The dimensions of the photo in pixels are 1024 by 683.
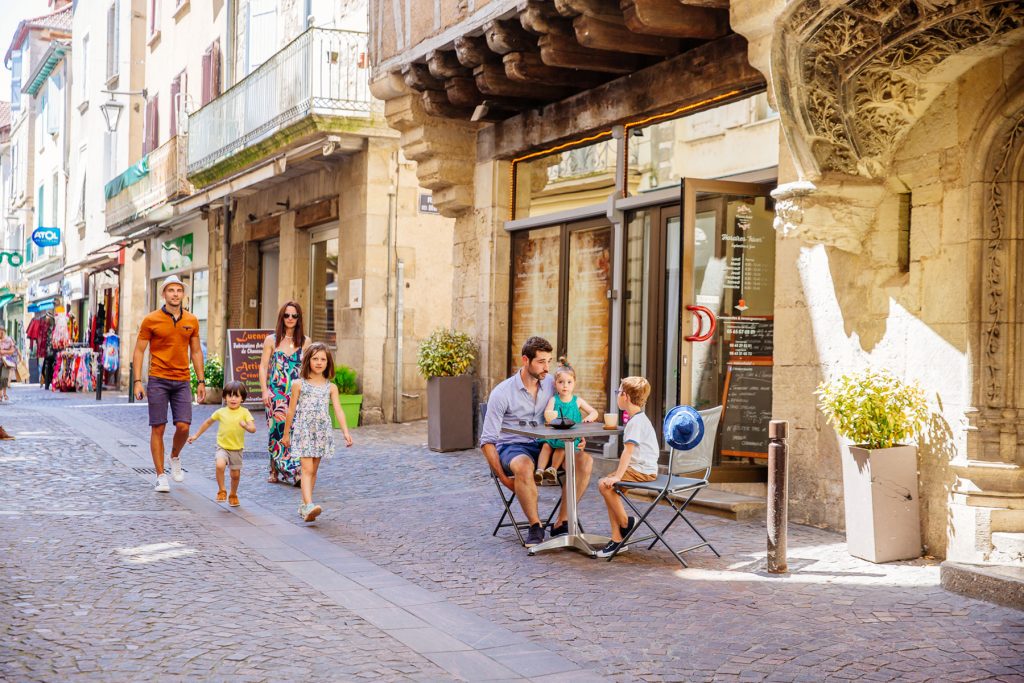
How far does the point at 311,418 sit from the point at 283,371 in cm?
208

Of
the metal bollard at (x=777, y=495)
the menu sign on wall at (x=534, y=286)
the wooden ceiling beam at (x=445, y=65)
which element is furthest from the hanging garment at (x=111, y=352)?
the metal bollard at (x=777, y=495)

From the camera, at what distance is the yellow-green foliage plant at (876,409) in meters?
7.29

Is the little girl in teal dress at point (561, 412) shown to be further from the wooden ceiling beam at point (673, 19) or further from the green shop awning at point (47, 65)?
the green shop awning at point (47, 65)

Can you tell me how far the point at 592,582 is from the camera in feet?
21.4

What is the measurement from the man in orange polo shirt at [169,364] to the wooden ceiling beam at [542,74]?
376cm

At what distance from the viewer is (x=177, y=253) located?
27078mm

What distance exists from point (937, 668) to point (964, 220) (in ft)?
11.2

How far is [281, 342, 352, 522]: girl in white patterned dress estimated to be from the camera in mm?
8594

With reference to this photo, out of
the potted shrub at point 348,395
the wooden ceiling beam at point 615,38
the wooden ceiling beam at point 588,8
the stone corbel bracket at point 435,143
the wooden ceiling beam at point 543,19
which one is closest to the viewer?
the wooden ceiling beam at point 588,8

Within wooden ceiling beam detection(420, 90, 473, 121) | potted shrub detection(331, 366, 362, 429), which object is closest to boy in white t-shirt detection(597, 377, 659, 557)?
wooden ceiling beam detection(420, 90, 473, 121)

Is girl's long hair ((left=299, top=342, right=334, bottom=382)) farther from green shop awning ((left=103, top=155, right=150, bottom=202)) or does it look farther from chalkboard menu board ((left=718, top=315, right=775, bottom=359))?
green shop awning ((left=103, top=155, right=150, bottom=202))

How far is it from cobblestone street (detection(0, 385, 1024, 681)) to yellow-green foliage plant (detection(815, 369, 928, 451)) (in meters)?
0.79

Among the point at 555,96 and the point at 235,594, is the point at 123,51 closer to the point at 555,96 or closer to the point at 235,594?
the point at 555,96

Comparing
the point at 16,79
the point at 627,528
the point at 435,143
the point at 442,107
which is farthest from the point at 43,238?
the point at 627,528
